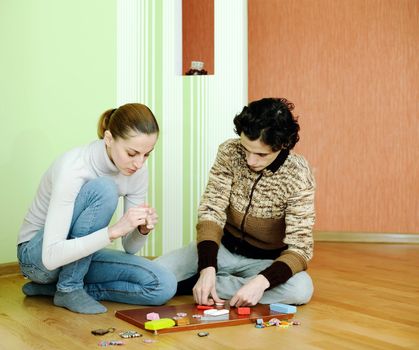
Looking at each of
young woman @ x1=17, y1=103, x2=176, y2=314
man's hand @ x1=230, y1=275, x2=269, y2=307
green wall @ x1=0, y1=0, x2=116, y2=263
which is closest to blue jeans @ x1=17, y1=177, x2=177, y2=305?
young woman @ x1=17, y1=103, x2=176, y2=314

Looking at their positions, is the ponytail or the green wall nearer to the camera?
the ponytail

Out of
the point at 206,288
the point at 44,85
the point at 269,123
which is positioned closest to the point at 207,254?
the point at 206,288

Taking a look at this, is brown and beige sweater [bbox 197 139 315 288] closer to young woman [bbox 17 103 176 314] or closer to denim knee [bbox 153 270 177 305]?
denim knee [bbox 153 270 177 305]

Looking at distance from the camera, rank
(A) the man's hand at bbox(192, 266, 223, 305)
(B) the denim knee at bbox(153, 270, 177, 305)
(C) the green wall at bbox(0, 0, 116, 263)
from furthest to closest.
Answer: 1. (C) the green wall at bbox(0, 0, 116, 263)
2. (B) the denim knee at bbox(153, 270, 177, 305)
3. (A) the man's hand at bbox(192, 266, 223, 305)

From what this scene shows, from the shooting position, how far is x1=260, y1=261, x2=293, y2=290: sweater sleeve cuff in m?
2.24

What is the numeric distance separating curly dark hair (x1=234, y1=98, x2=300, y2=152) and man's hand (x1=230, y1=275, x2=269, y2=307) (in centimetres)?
40

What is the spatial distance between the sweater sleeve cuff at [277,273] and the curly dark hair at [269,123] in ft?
1.19

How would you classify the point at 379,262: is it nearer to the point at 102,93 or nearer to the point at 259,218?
the point at 259,218

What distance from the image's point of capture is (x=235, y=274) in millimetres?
2504

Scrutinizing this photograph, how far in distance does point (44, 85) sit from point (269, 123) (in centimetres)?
130

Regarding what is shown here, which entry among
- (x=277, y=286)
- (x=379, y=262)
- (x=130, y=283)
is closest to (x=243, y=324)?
(x=277, y=286)

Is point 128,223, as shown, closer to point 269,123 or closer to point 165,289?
point 165,289

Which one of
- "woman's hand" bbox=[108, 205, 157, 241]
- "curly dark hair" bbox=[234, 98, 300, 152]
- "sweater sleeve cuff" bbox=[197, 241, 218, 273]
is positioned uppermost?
"curly dark hair" bbox=[234, 98, 300, 152]

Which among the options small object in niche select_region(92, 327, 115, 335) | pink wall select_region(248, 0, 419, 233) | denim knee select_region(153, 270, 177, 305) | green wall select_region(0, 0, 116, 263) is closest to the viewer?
small object in niche select_region(92, 327, 115, 335)
